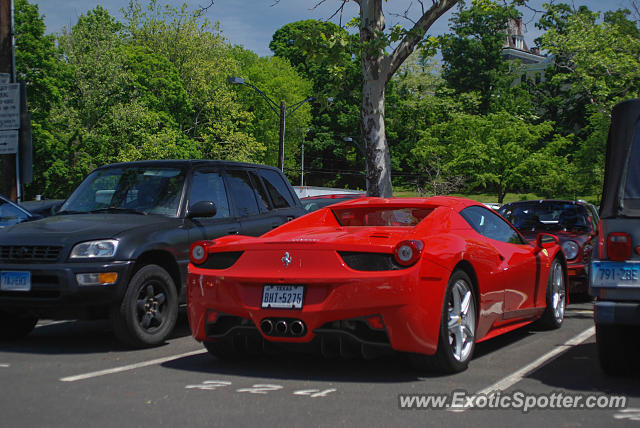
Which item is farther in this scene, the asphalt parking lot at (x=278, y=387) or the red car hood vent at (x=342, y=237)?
the red car hood vent at (x=342, y=237)

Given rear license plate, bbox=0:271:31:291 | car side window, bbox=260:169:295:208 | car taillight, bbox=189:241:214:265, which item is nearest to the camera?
car taillight, bbox=189:241:214:265

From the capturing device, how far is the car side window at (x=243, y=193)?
8875 mm

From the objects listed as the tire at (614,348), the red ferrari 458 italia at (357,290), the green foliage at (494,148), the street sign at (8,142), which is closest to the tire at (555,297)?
the red ferrari 458 italia at (357,290)

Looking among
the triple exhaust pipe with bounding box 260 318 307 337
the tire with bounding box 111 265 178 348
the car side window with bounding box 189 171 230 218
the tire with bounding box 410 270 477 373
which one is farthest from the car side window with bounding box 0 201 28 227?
the tire with bounding box 410 270 477 373

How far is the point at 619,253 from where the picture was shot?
17.3 feet

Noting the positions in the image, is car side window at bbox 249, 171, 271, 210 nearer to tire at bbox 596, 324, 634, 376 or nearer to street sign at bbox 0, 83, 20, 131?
tire at bbox 596, 324, 634, 376

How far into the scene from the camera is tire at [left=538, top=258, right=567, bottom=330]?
8.04 m

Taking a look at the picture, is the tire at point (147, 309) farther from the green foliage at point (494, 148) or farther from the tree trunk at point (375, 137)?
the green foliage at point (494, 148)

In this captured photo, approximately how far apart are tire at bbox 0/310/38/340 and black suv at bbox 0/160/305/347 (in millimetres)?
11

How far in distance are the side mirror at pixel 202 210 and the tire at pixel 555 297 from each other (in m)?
3.57

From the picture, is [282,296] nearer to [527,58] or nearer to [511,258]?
[511,258]

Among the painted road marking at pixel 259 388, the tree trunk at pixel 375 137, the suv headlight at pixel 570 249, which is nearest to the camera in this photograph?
the painted road marking at pixel 259 388

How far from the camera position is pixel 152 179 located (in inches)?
328

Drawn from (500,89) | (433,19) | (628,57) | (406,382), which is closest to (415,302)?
(406,382)
